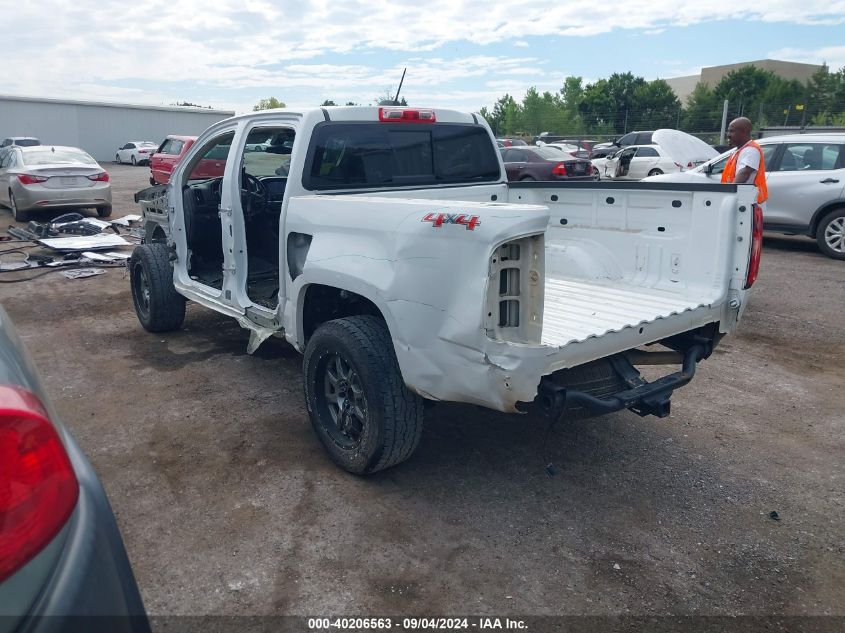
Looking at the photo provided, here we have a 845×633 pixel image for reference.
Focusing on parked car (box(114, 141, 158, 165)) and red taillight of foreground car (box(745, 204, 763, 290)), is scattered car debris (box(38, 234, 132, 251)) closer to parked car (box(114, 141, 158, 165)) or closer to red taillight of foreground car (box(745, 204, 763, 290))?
red taillight of foreground car (box(745, 204, 763, 290))

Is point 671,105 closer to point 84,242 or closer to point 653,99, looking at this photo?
point 653,99

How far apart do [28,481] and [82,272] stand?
341 inches

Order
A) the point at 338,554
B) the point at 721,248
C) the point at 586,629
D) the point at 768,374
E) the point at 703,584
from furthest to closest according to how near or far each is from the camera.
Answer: the point at 768,374
the point at 721,248
the point at 338,554
the point at 703,584
the point at 586,629

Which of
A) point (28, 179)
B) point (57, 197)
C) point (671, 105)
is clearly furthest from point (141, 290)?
point (671, 105)

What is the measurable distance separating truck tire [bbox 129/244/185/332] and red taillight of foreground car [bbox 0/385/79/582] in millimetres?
4764

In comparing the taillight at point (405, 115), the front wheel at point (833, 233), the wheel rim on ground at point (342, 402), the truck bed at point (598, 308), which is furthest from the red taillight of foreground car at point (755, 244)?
the front wheel at point (833, 233)

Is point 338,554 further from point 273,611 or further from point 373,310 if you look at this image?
point 373,310

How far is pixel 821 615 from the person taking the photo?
2.63 meters

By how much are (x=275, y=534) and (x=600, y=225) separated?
274 centimetres

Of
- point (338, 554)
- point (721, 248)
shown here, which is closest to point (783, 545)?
point (721, 248)

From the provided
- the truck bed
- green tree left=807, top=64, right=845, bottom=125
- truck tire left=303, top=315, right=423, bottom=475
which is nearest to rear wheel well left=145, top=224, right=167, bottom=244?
truck tire left=303, top=315, right=423, bottom=475

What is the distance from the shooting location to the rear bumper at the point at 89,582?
47.8 inches

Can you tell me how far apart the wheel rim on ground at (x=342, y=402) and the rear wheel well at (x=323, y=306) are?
40 centimetres

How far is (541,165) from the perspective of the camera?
16438 mm
